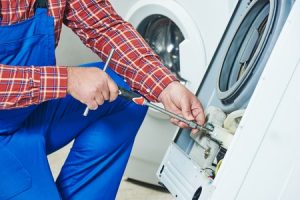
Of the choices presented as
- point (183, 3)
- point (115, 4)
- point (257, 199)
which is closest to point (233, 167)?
point (257, 199)

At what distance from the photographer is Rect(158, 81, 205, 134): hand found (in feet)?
3.70

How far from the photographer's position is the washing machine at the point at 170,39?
4.84 feet

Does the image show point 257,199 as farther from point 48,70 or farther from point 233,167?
point 48,70

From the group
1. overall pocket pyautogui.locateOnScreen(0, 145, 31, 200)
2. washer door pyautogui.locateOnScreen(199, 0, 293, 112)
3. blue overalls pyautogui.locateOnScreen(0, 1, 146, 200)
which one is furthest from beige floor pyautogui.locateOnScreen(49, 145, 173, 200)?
overall pocket pyautogui.locateOnScreen(0, 145, 31, 200)

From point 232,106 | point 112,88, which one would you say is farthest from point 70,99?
point 232,106

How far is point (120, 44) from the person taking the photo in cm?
124

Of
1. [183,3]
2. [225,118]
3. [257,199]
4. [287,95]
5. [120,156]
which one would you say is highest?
[183,3]

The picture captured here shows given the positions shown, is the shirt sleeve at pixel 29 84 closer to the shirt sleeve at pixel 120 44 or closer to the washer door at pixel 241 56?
the shirt sleeve at pixel 120 44

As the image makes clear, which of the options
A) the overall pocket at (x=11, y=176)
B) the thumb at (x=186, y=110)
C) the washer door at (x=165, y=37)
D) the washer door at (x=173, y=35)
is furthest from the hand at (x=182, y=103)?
the washer door at (x=165, y=37)

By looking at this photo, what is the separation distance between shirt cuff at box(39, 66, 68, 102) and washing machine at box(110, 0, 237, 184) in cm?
61

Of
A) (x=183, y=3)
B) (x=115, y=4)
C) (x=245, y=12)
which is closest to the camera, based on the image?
(x=245, y=12)

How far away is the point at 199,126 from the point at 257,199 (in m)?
0.23

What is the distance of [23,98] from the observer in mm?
959

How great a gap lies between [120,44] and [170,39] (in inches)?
24.5
